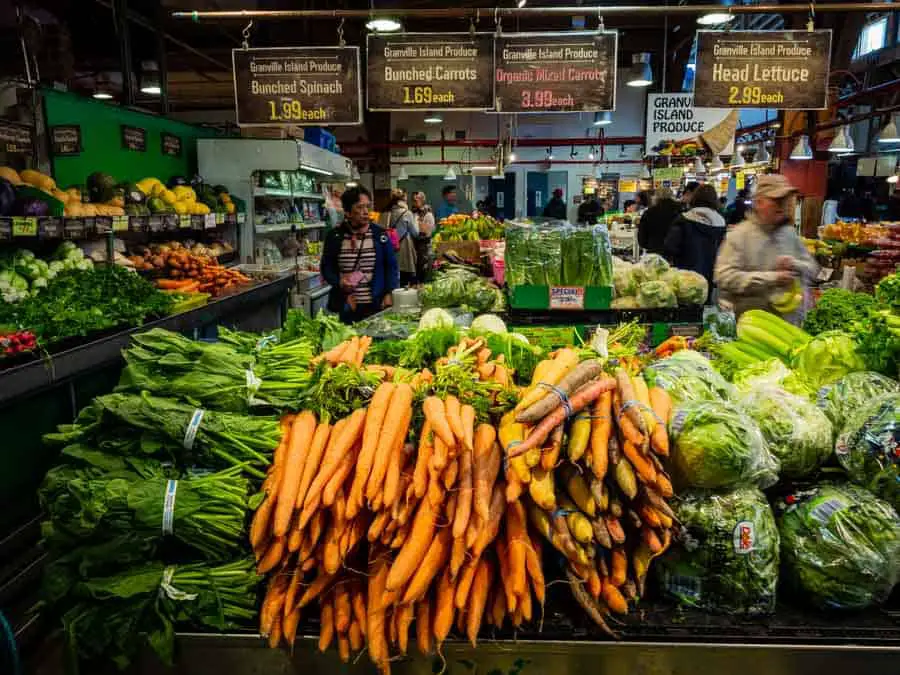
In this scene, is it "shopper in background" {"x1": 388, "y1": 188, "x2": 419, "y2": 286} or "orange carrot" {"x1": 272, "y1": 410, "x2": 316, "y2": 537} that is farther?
"shopper in background" {"x1": 388, "y1": 188, "x2": 419, "y2": 286}

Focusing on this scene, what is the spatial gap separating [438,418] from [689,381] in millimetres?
882

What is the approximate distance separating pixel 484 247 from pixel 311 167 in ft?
11.0

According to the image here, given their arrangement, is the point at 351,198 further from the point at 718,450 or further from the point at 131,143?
the point at 718,450

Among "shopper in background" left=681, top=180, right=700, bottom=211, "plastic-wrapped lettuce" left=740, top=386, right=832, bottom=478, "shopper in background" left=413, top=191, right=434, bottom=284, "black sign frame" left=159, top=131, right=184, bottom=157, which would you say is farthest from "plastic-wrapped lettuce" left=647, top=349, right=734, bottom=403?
"shopper in background" left=413, top=191, right=434, bottom=284

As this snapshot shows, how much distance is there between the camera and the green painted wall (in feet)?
20.4

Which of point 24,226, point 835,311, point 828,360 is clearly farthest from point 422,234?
point 828,360

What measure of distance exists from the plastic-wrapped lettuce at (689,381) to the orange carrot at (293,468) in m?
1.13

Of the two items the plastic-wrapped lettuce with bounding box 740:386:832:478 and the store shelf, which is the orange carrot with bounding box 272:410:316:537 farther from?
the store shelf

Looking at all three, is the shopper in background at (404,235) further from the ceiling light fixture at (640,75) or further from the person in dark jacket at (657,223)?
the ceiling light fixture at (640,75)

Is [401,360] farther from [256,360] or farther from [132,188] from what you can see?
[132,188]

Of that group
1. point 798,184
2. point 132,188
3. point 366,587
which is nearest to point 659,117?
point 798,184

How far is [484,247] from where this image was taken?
25.6 feet

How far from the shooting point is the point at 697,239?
22.3 ft

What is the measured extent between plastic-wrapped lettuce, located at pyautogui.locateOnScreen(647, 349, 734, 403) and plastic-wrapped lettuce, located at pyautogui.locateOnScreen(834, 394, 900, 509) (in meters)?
0.37
